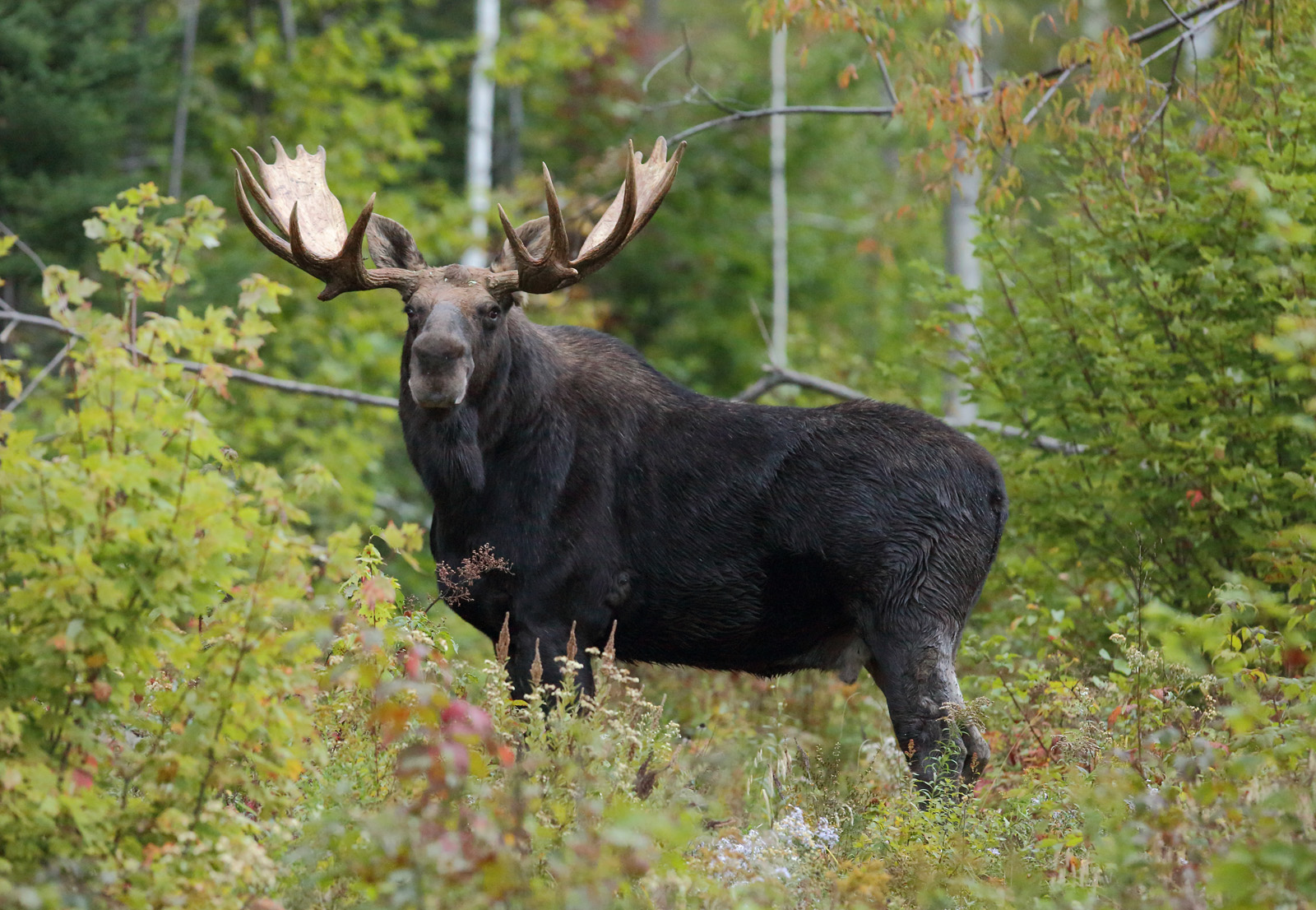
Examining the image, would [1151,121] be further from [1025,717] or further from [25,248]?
[25,248]

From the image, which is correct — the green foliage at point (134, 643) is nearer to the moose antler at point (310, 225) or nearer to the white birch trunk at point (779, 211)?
the moose antler at point (310, 225)

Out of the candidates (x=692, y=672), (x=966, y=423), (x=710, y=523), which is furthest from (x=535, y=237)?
(x=966, y=423)

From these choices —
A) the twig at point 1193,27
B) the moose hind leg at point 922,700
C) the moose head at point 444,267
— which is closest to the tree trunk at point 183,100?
the moose head at point 444,267

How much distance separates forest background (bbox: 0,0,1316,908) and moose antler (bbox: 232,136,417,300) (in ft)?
1.56

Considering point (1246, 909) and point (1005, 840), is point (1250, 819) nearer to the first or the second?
point (1246, 909)

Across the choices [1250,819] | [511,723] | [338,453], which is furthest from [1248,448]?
[338,453]

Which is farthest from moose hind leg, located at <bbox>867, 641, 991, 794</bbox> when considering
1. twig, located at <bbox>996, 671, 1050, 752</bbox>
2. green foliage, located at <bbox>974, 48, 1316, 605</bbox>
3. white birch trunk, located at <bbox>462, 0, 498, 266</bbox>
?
white birch trunk, located at <bbox>462, 0, 498, 266</bbox>

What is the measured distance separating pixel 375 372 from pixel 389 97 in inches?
201

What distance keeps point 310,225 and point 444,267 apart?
876mm

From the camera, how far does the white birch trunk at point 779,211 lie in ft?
66.1

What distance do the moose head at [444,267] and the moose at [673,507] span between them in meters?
0.01

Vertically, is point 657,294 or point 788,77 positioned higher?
point 788,77

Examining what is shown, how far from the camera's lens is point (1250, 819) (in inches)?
146

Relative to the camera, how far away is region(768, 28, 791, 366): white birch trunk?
2014 cm
